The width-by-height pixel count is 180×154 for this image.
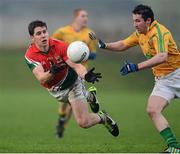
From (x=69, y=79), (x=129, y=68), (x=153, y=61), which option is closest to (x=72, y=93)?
(x=69, y=79)

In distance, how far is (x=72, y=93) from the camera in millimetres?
10570

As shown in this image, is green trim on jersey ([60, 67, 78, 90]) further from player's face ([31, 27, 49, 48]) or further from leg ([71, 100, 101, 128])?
player's face ([31, 27, 49, 48])

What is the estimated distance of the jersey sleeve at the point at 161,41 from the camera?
9758 mm

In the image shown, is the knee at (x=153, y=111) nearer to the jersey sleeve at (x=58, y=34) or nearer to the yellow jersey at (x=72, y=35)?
the yellow jersey at (x=72, y=35)

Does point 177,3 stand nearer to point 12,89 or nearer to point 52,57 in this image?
point 12,89

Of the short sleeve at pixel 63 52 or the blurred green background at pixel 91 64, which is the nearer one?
the short sleeve at pixel 63 52

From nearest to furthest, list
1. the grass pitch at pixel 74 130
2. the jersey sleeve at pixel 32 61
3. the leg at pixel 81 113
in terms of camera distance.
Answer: the jersey sleeve at pixel 32 61 → the leg at pixel 81 113 → the grass pitch at pixel 74 130

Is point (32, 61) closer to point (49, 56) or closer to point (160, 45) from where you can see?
point (49, 56)

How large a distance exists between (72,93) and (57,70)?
42 centimetres

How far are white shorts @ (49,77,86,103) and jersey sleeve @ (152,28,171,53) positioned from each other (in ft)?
4.55

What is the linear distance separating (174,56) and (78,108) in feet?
5.04

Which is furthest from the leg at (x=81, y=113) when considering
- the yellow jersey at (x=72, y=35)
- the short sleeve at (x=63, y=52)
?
the yellow jersey at (x=72, y=35)

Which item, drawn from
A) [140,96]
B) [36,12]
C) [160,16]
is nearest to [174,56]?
[140,96]

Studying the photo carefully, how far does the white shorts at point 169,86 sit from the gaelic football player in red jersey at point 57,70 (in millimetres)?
1053
